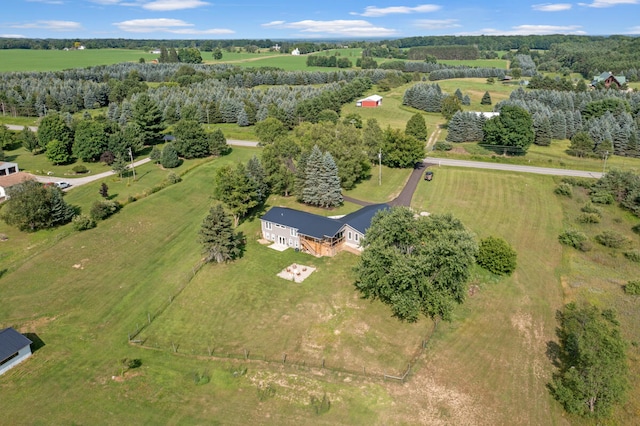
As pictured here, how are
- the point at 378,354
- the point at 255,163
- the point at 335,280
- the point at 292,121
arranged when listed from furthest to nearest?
the point at 292,121
the point at 255,163
the point at 335,280
the point at 378,354

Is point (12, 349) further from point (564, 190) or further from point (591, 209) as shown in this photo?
point (564, 190)

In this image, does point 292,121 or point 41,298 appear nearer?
point 41,298

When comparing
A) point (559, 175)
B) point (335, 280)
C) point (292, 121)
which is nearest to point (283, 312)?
point (335, 280)

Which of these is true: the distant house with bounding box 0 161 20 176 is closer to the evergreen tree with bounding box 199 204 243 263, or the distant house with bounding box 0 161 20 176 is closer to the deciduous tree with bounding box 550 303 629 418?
the evergreen tree with bounding box 199 204 243 263

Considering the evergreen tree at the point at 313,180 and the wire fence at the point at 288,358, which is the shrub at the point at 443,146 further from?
the wire fence at the point at 288,358

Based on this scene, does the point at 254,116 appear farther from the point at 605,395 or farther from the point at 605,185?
the point at 605,395

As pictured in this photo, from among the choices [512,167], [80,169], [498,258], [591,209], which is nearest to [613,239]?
[591,209]
